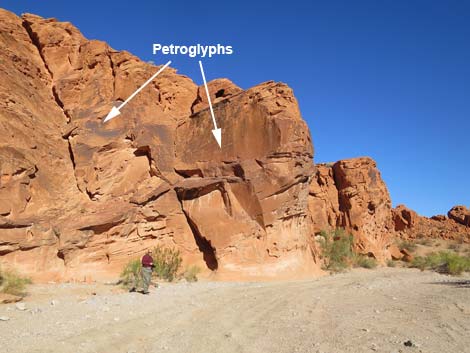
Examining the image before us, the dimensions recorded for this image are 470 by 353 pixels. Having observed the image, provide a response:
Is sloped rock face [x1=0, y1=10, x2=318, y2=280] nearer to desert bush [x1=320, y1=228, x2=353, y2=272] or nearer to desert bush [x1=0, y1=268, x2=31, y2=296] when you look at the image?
desert bush [x1=0, y1=268, x2=31, y2=296]

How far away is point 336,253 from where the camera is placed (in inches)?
900

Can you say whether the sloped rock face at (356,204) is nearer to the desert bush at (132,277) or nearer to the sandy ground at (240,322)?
the desert bush at (132,277)

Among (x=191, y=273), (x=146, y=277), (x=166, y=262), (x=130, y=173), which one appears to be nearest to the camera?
(x=146, y=277)

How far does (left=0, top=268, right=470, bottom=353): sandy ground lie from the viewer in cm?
577

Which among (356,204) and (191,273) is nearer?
(191,273)

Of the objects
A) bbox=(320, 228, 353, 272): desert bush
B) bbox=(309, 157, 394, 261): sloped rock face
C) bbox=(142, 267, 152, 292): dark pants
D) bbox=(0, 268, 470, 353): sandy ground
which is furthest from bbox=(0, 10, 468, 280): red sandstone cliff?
bbox=(309, 157, 394, 261): sloped rock face

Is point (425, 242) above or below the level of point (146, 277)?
above

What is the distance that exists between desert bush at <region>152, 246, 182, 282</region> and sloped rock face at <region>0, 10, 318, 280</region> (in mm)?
656

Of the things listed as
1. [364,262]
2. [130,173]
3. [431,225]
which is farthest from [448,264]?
[431,225]

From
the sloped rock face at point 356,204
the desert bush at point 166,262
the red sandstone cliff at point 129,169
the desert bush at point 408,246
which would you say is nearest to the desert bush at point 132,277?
the desert bush at point 166,262

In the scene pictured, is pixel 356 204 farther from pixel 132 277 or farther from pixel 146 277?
pixel 146 277

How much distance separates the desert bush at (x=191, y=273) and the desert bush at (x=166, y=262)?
43 centimetres

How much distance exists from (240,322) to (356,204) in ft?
74.0

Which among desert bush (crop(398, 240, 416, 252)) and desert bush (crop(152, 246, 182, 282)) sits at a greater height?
desert bush (crop(398, 240, 416, 252))
